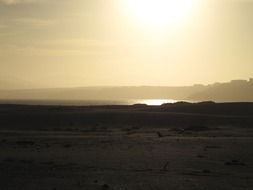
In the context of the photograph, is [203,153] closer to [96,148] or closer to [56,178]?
[96,148]

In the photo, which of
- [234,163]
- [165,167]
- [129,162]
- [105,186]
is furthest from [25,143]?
[105,186]

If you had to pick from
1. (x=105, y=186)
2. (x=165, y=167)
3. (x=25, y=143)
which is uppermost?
(x=25, y=143)

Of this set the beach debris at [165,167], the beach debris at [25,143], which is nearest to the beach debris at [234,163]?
the beach debris at [165,167]

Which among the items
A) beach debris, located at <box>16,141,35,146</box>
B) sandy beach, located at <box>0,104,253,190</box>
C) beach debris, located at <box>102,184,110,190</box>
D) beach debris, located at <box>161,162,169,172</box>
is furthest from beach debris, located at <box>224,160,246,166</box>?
beach debris, located at <box>16,141,35,146</box>

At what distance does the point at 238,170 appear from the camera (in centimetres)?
1853

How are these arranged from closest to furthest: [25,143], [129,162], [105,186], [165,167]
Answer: [105,186], [165,167], [129,162], [25,143]

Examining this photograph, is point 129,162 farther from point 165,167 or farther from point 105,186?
point 105,186

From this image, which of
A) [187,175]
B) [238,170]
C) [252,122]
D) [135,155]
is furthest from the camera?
[252,122]

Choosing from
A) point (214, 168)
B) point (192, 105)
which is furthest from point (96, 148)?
point (192, 105)

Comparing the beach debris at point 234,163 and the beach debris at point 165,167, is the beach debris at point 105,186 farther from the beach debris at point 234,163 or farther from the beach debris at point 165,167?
the beach debris at point 234,163

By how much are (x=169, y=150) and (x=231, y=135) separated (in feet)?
35.2

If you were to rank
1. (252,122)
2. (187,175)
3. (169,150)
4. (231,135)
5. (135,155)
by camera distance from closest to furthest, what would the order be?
(187,175) → (135,155) → (169,150) → (231,135) → (252,122)

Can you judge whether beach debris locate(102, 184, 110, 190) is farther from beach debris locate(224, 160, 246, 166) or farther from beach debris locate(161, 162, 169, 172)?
beach debris locate(224, 160, 246, 166)

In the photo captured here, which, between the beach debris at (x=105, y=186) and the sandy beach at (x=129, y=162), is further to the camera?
the sandy beach at (x=129, y=162)
